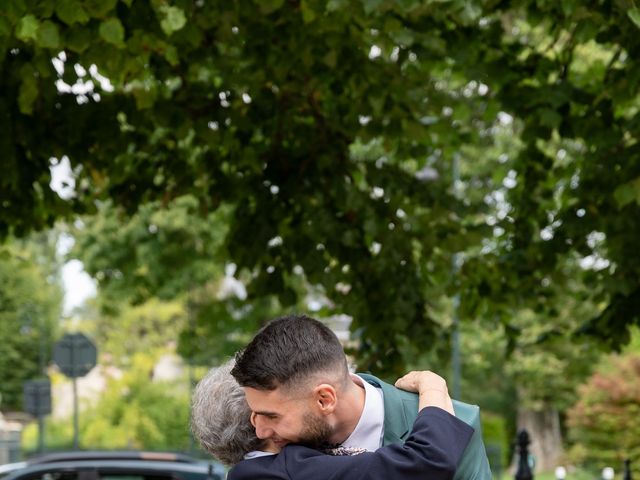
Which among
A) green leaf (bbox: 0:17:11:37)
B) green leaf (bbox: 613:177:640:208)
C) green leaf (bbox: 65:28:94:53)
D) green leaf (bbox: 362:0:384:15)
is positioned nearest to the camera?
green leaf (bbox: 362:0:384:15)

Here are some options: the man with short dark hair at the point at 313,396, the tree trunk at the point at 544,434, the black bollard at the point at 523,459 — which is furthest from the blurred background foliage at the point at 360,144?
the tree trunk at the point at 544,434

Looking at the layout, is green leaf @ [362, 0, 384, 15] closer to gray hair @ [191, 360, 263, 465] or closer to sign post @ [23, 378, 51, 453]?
gray hair @ [191, 360, 263, 465]

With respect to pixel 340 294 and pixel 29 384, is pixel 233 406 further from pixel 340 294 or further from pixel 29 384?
pixel 29 384

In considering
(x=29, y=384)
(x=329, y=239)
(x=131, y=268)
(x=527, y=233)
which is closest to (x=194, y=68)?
(x=329, y=239)

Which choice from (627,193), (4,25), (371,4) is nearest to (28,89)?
(4,25)

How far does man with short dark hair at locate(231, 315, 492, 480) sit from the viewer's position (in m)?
2.80

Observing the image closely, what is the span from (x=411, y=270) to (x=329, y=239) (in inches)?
32.3

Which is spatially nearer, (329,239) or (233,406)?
(233,406)

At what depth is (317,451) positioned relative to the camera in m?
2.92

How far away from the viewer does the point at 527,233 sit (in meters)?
10.3

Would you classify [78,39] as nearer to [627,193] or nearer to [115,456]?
[627,193]

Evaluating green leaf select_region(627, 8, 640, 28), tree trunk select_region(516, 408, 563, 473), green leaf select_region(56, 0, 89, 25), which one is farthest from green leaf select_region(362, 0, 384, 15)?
tree trunk select_region(516, 408, 563, 473)

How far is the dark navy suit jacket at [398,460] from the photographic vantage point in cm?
282

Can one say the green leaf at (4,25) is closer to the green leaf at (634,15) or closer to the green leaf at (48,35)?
the green leaf at (48,35)
